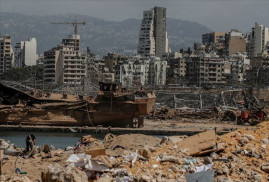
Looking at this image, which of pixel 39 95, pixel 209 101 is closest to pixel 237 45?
pixel 209 101

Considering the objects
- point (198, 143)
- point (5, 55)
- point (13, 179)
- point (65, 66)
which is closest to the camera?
point (13, 179)

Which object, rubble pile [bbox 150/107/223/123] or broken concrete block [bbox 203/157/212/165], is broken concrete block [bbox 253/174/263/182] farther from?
rubble pile [bbox 150/107/223/123]

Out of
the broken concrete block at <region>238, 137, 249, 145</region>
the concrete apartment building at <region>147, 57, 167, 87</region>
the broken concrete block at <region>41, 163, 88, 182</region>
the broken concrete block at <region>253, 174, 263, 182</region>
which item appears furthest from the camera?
the concrete apartment building at <region>147, 57, 167, 87</region>

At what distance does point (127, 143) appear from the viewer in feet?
62.0

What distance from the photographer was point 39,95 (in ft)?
159

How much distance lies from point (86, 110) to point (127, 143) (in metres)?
27.8

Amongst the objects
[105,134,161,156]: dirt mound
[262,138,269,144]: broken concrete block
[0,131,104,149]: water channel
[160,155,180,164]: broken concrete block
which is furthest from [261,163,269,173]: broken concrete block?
[0,131,104,149]: water channel

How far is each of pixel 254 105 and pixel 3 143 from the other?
3511 cm

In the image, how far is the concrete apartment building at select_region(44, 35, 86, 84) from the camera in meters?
133

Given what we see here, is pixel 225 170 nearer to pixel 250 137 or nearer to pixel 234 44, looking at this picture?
pixel 250 137

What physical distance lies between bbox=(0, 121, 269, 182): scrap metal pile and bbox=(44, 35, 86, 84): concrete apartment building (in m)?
113

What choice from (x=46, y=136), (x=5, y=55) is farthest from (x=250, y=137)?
(x=5, y=55)

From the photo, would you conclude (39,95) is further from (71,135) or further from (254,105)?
(254,105)

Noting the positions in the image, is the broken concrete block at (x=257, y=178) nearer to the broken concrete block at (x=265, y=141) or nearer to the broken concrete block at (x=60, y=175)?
the broken concrete block at (x=265, y=141)
